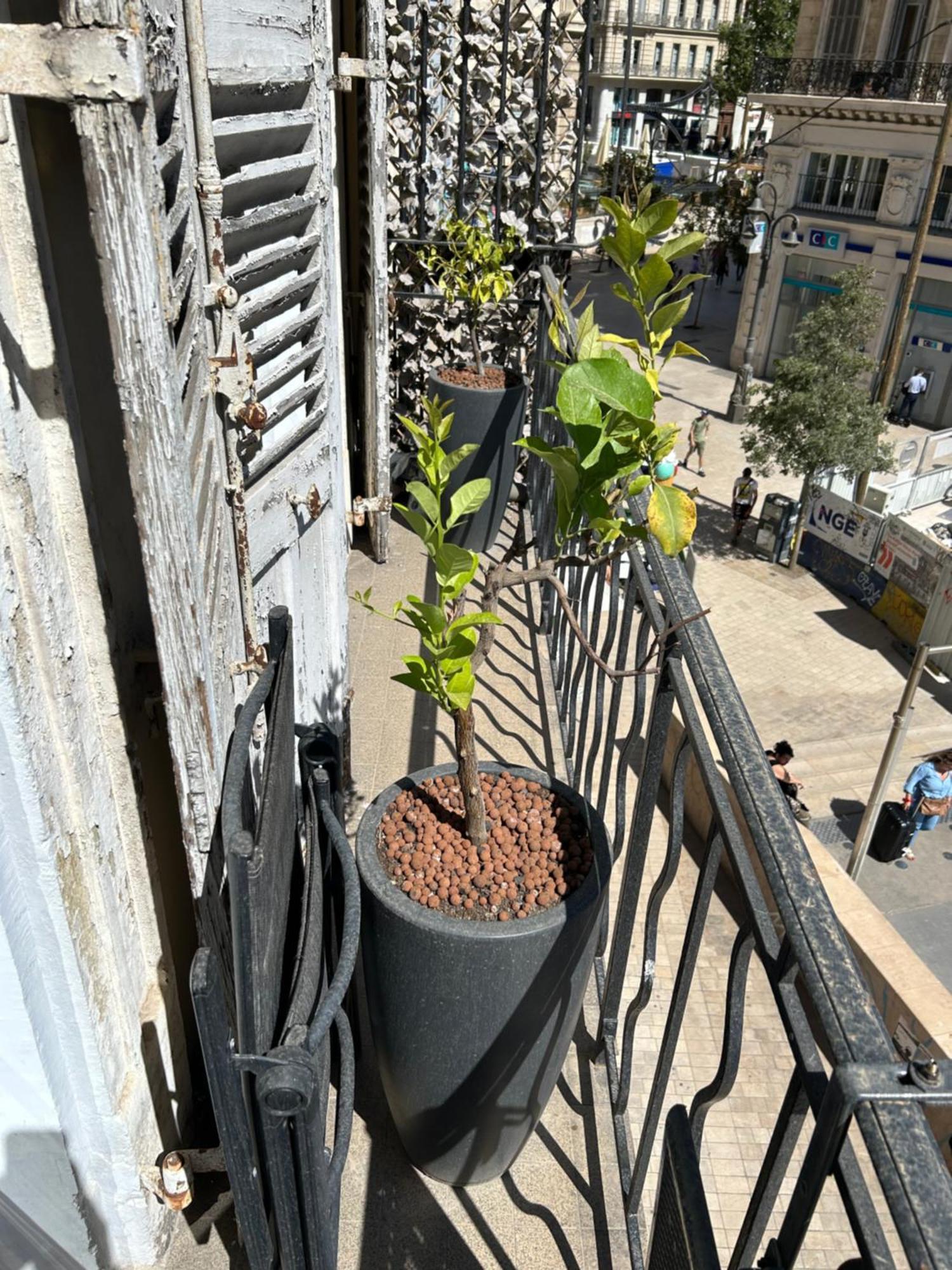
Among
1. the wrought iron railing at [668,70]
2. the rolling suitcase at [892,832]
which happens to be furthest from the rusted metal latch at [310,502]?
the wrought iron railing at [668,70]

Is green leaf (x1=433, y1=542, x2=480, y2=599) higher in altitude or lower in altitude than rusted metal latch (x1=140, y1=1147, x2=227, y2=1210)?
higher

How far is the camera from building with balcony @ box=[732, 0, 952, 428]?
19.0 m

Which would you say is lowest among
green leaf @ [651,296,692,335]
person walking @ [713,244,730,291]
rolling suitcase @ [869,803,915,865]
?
rolling suitcase @ [869,803,915,865]

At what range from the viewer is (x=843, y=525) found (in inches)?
557

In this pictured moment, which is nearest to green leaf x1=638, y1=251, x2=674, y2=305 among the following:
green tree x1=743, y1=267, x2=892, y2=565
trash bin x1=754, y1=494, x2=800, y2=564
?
green tree x1=743, y1=267, x2=892, y2=565

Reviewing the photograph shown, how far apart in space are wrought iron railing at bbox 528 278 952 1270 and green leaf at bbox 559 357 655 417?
0.40 metres

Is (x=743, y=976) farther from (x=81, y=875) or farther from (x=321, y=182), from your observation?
(x=321, y=182)

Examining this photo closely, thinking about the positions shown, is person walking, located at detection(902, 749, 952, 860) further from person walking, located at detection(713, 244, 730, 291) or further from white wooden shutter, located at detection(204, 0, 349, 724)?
person walking, located at detection(713, 244, 730, 291)

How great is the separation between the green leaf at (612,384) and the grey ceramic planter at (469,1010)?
1.04 meters

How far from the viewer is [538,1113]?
2.26 m

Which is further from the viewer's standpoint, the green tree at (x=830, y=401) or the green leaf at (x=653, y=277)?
the green tree at (x=830, y=401)

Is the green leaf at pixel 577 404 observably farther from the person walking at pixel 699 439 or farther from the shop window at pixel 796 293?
the shop window at pixel 796 293

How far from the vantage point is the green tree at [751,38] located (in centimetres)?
3175

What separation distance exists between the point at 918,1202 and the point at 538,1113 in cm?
162
